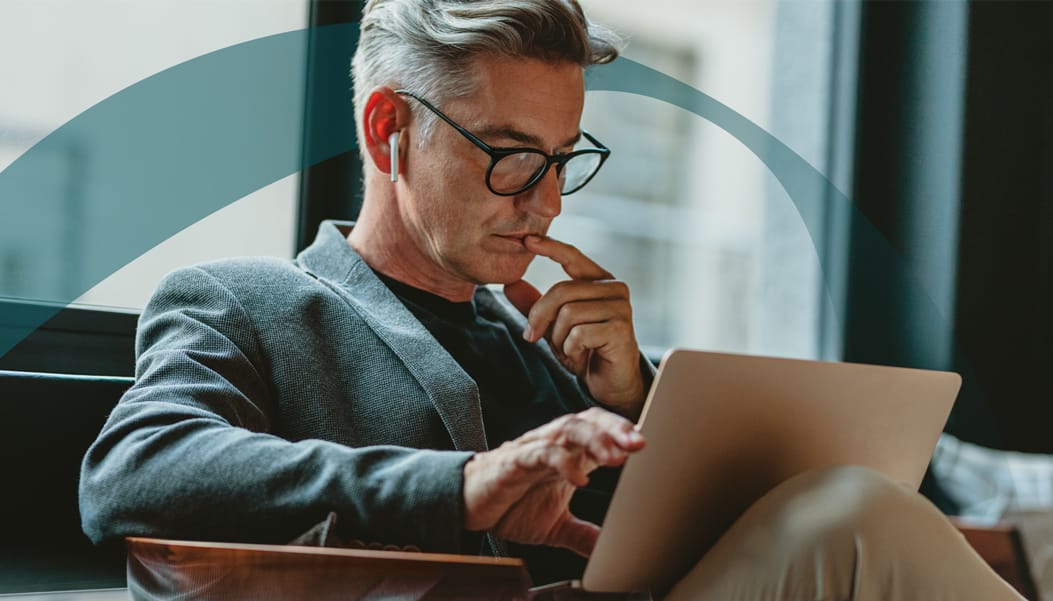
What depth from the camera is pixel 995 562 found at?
136 cm

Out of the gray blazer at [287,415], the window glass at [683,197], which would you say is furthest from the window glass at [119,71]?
the window glass at [683,197]

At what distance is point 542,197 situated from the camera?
50.4 inches

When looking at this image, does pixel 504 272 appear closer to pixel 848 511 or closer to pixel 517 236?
pixel 517 236

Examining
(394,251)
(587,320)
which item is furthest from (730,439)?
(394,251)

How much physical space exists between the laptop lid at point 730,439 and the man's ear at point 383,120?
0.58 meters

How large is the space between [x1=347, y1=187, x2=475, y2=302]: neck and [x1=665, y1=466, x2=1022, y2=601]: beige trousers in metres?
0.60

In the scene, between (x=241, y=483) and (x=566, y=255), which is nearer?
(x=241, y=483)

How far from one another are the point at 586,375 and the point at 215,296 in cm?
49

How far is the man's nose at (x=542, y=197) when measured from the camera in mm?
1277

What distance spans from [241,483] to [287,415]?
242 mm

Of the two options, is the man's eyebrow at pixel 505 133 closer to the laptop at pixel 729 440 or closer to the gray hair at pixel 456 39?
the gray hair at pixel 456 39

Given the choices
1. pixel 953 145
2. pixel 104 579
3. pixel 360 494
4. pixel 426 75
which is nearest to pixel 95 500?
pixel 104 579
